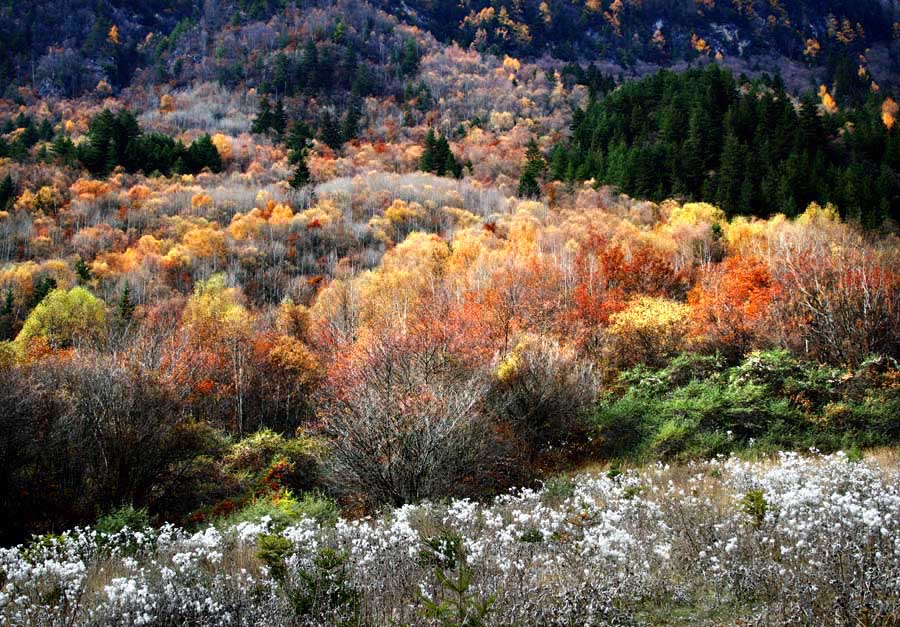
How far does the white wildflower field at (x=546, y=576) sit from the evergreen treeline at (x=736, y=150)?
203 ft

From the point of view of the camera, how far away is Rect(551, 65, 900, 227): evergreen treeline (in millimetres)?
62531

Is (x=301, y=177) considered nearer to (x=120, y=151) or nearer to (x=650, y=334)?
(x=120, y=151)

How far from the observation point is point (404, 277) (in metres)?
54.2

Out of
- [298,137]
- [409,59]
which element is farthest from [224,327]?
[409,59]

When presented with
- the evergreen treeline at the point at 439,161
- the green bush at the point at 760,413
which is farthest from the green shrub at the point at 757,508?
the evergreen treeline at the point at 439,161

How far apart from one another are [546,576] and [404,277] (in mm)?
47860

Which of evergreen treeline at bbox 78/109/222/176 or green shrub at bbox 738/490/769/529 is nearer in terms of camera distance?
green shrub at bbox 738/490/769/529

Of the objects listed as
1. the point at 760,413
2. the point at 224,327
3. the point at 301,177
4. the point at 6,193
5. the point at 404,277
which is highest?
the point at 760,413

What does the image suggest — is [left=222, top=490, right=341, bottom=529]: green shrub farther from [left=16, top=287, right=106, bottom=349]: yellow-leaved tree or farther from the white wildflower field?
[left=16, top=287, right=106, bottom=349]: yellow-leaved tree

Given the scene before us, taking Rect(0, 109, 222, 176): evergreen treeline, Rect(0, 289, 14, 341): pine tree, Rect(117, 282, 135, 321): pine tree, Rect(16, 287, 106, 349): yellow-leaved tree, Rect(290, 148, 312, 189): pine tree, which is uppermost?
Rect(0, 109, 222, 176): evergreen treeline

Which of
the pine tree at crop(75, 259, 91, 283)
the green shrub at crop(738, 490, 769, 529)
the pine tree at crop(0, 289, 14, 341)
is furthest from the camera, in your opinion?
the pine tree at crop(75, 259, 91, 283)

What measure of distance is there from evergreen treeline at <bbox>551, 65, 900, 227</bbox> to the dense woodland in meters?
0.42

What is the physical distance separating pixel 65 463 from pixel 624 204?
6818cm

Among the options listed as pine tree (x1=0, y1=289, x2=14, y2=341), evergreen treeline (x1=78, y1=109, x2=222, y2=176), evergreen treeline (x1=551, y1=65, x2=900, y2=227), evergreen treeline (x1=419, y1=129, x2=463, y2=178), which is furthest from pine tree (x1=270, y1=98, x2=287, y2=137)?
pine tree (x1=0, y1=289, x2=14, y2=341)
